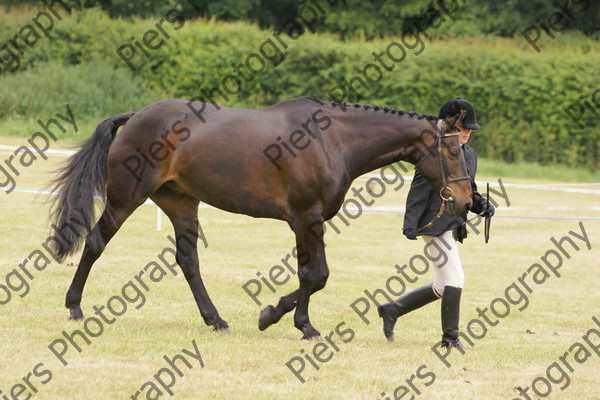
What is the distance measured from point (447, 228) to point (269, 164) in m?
1.40

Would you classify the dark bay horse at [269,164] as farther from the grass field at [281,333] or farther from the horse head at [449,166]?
the grass field at [281,333]

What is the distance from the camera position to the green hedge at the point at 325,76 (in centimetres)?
2523

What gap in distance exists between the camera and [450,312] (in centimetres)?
724

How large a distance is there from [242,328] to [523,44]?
23044 mm

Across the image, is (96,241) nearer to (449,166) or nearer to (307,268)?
(307,268)

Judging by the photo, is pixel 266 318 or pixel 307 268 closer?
pixel 307 268

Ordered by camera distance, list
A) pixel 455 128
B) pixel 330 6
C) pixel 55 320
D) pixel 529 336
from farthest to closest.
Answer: pixel 330 6 → pixel 529 336 → pixel 55 320 → pixel 455 128

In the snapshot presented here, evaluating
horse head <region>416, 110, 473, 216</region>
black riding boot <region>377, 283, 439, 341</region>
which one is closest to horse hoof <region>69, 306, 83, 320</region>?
black riding boot <region>377, 283, 439, 341</region>

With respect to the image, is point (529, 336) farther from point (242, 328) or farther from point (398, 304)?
point (242, 328)

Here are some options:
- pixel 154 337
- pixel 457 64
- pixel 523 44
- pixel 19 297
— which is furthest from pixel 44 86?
pixel 154 337

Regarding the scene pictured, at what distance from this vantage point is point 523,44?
29031 mm

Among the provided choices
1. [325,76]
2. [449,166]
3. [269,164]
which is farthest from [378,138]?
[325,76]

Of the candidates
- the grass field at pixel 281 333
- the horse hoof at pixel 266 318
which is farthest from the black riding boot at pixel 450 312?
the horse hoof at pixel 266 318

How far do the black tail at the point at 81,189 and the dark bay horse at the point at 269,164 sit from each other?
0.04ft
